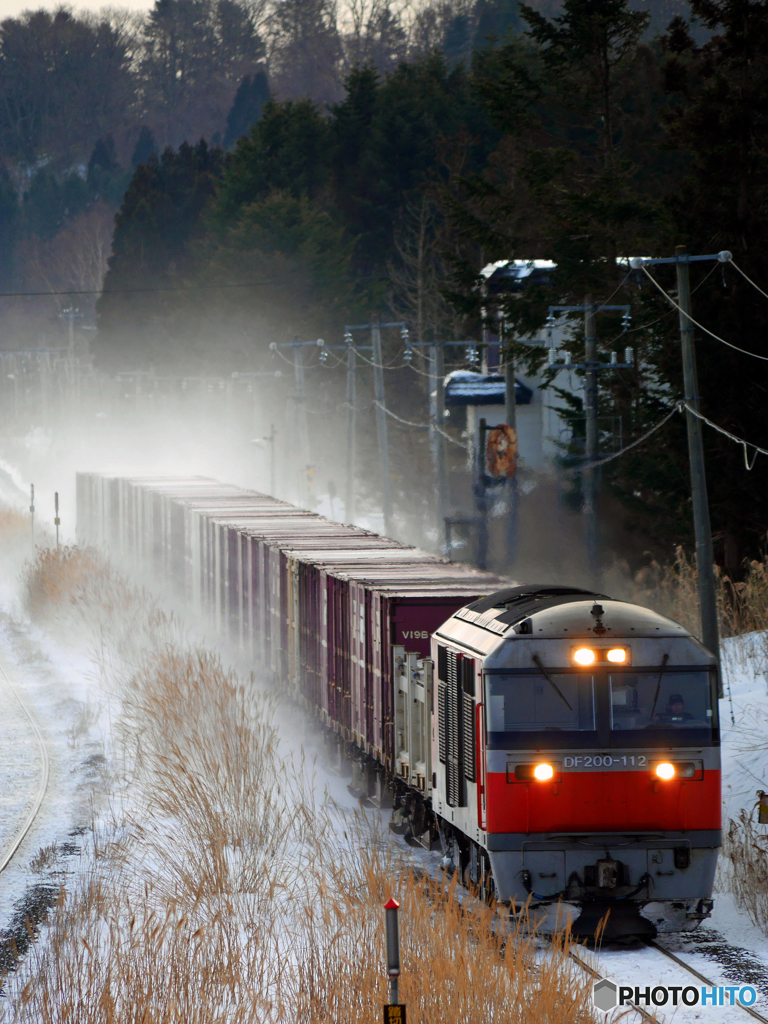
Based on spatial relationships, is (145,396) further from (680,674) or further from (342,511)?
(680,674)

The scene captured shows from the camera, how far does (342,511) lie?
199 feet

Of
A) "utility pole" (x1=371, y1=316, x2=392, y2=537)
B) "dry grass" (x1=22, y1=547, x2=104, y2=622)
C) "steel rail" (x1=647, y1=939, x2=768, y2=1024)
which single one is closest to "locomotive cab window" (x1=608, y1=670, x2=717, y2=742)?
"steel rail" (x1=647, y1=939, x2=768, y2=1024)

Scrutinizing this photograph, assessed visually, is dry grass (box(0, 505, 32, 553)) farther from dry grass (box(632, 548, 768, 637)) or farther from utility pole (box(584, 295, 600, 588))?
dry grass (box(632, 548, 768, 637))

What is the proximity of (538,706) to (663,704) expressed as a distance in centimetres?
97

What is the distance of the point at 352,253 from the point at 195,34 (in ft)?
251

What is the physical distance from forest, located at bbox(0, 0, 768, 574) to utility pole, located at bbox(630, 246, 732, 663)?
5463 mm

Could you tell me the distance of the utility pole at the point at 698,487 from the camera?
18922 millimetres

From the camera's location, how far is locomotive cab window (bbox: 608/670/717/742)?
10648 millimetres

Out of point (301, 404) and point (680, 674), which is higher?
point (301, 404)

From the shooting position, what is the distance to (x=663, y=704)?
1071 centimetres


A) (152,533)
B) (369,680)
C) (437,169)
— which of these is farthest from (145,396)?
(369,680)

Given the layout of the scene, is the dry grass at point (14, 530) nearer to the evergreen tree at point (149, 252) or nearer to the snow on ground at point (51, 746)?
the snow on ground at point (51, 746)

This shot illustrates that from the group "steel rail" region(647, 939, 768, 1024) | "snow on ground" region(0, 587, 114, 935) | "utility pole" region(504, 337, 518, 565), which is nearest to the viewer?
"steel rail" region(647, 939, 768, 1024)

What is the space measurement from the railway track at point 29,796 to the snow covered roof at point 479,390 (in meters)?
26.9
